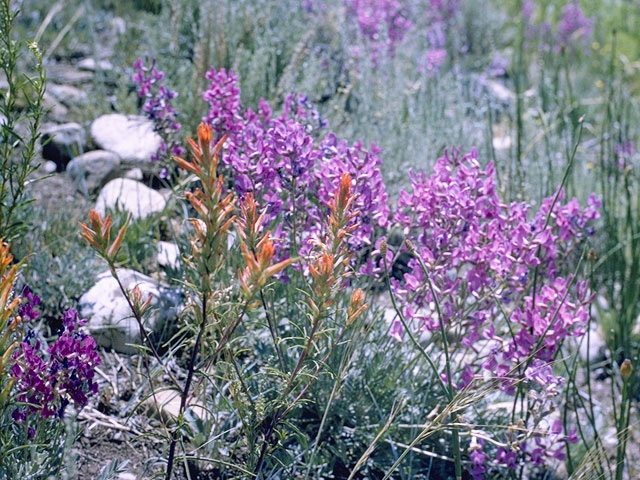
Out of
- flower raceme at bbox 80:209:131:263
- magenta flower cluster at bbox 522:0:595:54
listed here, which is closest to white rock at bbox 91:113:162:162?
flower raceme at bbox 80:209:131:263

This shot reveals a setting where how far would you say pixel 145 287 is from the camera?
8.08 ft

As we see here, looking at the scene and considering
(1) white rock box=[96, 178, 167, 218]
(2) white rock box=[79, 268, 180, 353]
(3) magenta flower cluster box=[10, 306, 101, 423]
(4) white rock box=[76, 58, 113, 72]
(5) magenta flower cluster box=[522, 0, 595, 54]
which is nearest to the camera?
(3) magenta flower cluster box=[10, 306, 101, 423]

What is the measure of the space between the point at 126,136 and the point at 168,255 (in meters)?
1.14

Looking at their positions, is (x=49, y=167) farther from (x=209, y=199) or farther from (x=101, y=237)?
(x=209, y=199)

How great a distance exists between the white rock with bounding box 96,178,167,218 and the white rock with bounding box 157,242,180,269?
22 centimetres

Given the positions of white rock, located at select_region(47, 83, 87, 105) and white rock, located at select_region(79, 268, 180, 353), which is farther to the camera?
white rock, located at select_region(47, 83, 87, 105)

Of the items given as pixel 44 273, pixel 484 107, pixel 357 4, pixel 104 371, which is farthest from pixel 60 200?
pixel 484 107

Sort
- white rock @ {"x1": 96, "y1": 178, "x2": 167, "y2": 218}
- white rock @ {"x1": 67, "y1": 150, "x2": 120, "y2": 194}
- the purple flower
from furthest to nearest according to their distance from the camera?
white rock @ {"x1": 67, "y1": 150, "x2": 120, "y2": 194}
white rock @ {"x1": 96, "y1": 178, "x2": 167, "y2": 218}
the purple flower

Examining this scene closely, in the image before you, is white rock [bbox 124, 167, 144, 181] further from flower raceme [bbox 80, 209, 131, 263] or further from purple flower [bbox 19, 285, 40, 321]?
flower raceme [bbox 80, 209, 131, 263]

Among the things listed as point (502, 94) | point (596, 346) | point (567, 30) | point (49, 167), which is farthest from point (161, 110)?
point (567, 30)

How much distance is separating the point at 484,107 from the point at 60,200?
290 centimetres

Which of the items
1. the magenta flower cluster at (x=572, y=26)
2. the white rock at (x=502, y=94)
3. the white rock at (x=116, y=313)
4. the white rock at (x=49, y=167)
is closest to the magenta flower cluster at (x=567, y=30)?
the magenta flower cluster at (x=572, y=26)

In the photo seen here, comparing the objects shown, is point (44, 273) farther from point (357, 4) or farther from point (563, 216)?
point (357, 4)

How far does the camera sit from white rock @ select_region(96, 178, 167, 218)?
298cm
